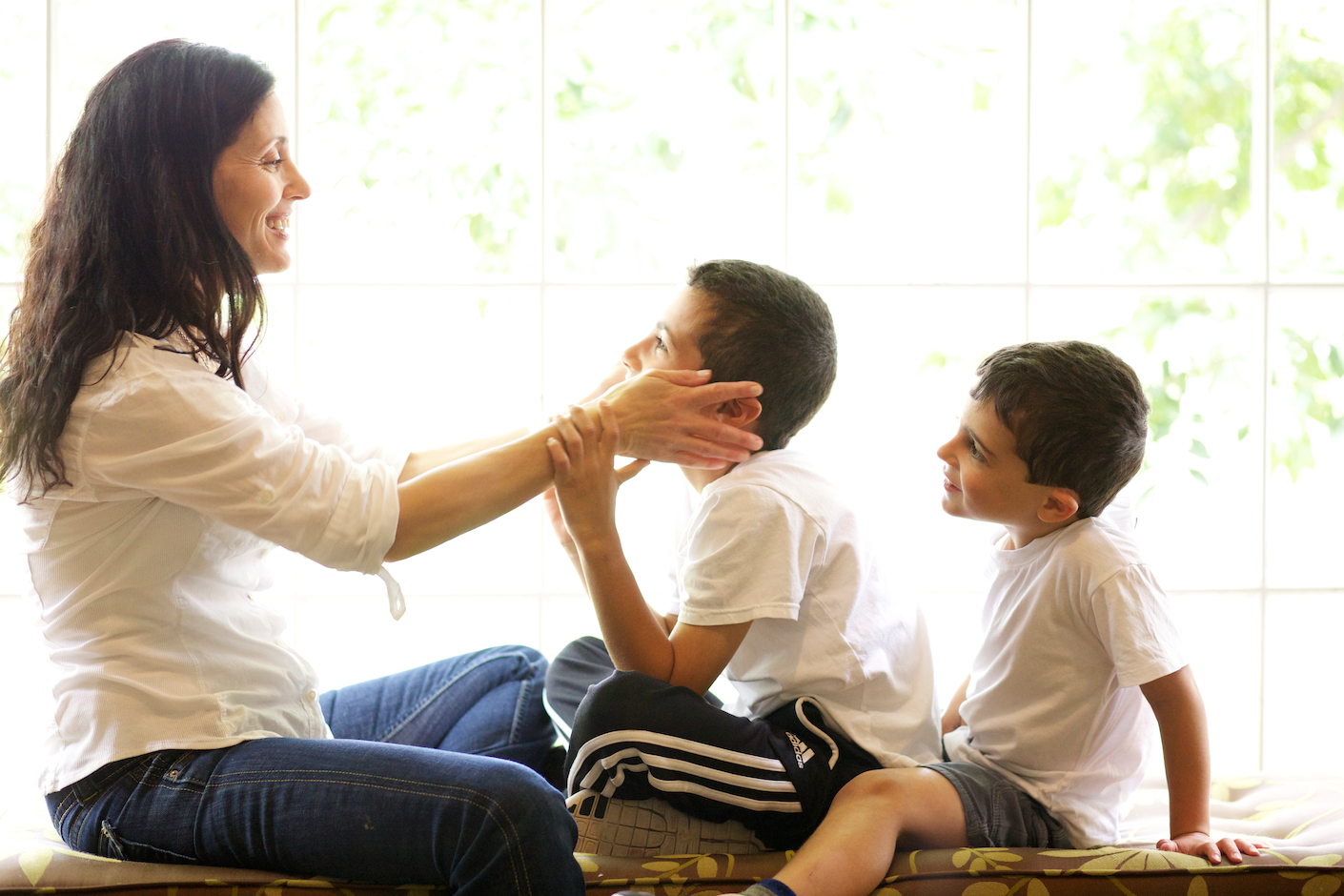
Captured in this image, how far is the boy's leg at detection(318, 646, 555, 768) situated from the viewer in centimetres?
159

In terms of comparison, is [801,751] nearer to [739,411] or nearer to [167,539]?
[739,411]

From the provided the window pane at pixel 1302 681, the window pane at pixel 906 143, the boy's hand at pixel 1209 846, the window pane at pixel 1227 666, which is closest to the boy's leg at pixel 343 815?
the boy's hand at pixel 1209 846

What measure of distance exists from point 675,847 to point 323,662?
114 cm

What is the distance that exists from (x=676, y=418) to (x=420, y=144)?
3.52ft

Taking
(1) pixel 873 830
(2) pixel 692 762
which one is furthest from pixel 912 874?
(2) pixel 692 762

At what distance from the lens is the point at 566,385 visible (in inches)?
82.4

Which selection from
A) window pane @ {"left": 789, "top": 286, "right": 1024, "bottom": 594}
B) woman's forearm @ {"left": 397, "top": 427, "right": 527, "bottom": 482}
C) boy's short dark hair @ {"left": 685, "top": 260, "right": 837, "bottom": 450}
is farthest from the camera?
window pane @ {"left": 789, "top": 286, "right": 1024, "bottom": 594}

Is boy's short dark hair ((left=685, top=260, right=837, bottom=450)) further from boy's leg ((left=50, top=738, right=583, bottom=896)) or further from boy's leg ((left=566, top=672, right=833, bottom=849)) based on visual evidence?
boy's leg ((left=50, top=738, right=583, bottom=896))

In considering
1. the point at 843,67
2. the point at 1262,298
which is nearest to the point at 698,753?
the point at 843,67

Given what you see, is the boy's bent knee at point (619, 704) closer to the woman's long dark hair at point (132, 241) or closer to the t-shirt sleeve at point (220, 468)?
the t-shirt sleeve at point (220, 468)

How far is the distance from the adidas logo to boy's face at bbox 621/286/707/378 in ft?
1.76

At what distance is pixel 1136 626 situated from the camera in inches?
50.0

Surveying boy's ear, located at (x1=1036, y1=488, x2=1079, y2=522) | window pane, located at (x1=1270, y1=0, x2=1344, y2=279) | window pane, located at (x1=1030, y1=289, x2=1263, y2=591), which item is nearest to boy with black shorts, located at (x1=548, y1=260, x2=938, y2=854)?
boy's ear, located at (x1=1036, y1=488, x2=1079, y2=522)

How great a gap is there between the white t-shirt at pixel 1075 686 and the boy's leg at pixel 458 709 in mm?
715
